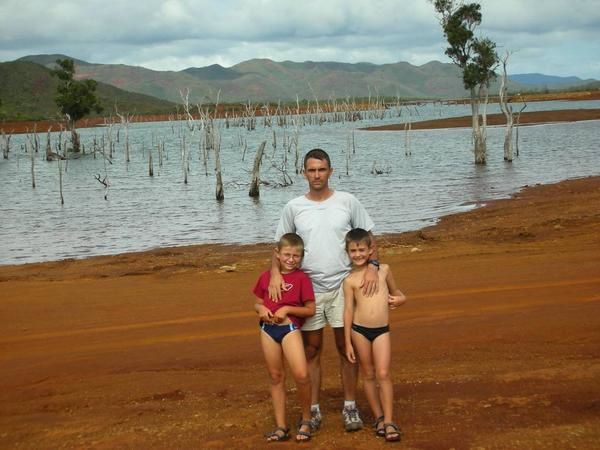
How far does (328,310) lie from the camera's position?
4.98m

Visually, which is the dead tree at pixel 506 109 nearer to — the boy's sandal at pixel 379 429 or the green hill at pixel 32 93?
the boy's sandal at pixel 379 429

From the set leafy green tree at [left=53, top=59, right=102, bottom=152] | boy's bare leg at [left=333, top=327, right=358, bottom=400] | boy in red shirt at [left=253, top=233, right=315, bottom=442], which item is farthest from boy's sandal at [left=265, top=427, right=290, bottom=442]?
leafy green tree at [left=53, top=59, right=102, bottom=152]

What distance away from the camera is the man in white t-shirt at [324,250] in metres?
4.92

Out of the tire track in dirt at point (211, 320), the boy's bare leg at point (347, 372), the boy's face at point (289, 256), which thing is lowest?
the tire track in dirt at point (211, 320)

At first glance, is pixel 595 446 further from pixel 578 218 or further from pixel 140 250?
pixel 140 250

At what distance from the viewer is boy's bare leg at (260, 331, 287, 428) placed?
4.89 m

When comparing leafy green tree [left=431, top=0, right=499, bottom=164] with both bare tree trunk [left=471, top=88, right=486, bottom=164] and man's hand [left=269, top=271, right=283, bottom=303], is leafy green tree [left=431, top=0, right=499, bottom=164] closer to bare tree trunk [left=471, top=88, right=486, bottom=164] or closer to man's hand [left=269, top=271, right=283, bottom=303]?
bare tree trunk [left=471, top=88, right=486, bottom=164]

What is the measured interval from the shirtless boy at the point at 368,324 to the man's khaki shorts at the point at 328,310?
99 millimetres

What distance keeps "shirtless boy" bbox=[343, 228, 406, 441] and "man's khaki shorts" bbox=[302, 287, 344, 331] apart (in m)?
0.10

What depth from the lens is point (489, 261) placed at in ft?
36.0

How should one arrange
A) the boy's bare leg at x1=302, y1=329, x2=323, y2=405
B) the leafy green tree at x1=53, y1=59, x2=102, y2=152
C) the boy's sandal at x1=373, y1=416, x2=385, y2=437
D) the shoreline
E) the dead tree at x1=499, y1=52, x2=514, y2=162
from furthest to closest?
the leafy green tree at x1=53, y1=59, x2=102, y2=152
the dead tree at x1=499, y1=52, x2=514, y2=162
the shoreline
the boy's bare leg at x1=302, y1=329, x2=323, y2=405
the boy's sandal at x1=373, y1=416, x2=385, y2=437

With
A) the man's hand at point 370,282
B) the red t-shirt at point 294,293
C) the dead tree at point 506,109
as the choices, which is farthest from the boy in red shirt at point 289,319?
the dead tree at point 506,109

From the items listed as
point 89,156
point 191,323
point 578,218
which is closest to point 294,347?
point 191,323

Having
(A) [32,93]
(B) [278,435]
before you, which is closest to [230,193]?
(B) [278,435]
